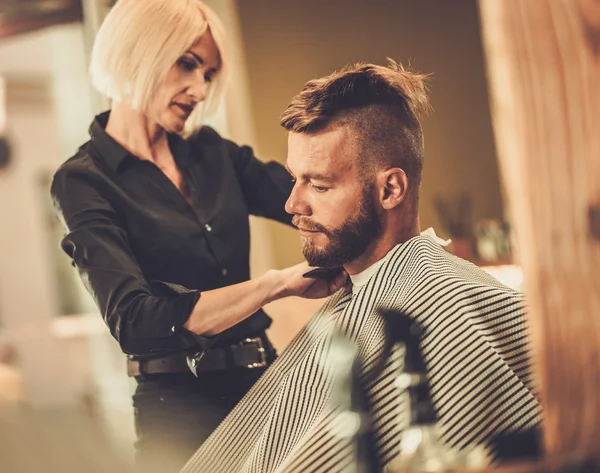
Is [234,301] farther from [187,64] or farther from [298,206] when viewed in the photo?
[187,64]

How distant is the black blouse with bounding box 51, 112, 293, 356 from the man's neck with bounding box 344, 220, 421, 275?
1.06 feet

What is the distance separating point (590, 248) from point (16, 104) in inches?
290

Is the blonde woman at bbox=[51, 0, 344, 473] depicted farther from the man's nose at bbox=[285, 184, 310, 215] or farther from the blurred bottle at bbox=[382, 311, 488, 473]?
the blurred bottle at bbox=[382, 311, 488, 473]

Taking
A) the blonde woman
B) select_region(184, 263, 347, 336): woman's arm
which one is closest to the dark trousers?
the blonde woman

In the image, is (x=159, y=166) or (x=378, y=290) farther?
(x=159, y=166)

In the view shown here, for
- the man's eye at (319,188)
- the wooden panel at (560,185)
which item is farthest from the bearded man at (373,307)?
the wooden panel at (560,185)

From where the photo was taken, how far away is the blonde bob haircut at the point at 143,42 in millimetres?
1576

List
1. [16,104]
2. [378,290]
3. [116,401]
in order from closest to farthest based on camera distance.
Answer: [378,290]
[116,401]
[16,104]

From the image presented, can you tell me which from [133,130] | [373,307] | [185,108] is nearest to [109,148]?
[133,130]

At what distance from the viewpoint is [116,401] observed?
9.98 feet

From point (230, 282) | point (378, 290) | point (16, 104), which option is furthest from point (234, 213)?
point (16, 104)

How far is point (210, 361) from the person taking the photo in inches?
64.6

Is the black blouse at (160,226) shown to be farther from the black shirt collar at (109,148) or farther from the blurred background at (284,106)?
the blurred background at (284,106)

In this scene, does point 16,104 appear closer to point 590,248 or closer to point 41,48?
point 41,48
